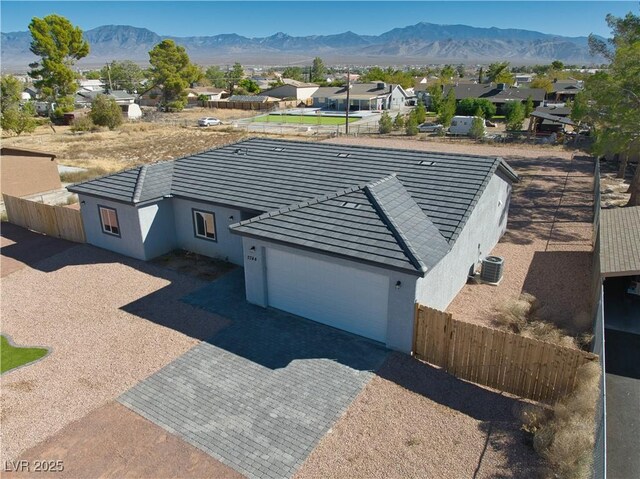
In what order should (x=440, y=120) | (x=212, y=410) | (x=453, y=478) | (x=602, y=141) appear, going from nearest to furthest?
(x=453, y=478) → (x=212, y=410) → (x=602, y=141) → (x=440, y=120)

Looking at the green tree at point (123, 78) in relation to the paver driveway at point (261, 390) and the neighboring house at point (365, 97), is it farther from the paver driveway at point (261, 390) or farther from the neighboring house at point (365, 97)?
the paver driveway at point (261, 390)

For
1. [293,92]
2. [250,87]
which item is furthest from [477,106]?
[250,87]

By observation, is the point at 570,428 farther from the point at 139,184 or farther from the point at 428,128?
the point at 428,128

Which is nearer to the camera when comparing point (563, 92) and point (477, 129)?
point (477, 129)

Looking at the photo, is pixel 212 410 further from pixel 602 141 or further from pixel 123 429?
pixel 602 141

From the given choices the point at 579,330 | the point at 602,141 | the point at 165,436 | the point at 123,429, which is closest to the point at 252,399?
the point at 165,436

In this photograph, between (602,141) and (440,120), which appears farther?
(440,120)
